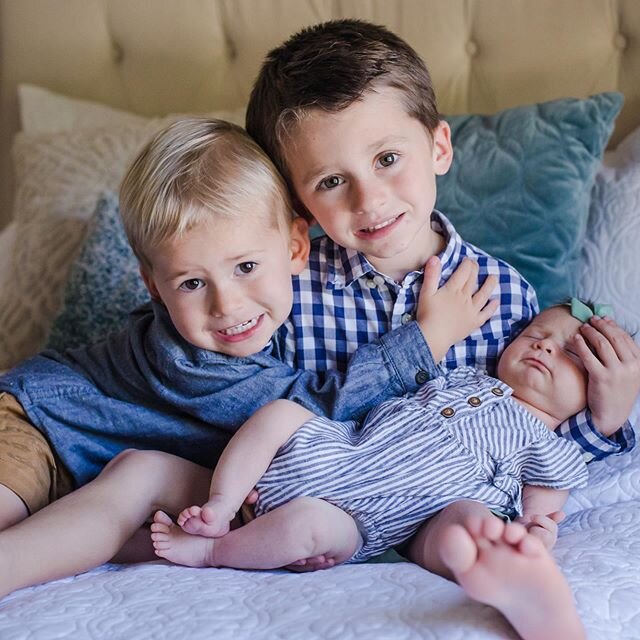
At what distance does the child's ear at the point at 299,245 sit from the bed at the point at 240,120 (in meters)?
0.39

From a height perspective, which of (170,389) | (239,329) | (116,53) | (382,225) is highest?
(116,53)

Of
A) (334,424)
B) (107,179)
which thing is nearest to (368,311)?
(334,424)

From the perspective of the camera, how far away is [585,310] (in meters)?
1.41

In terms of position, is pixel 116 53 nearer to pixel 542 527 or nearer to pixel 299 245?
pixel 299 245

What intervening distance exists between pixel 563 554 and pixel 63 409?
76cm

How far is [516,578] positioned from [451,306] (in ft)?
1.89

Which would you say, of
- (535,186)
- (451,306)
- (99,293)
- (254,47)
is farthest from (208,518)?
(254,47)

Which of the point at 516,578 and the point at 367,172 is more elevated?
the point at 367,172

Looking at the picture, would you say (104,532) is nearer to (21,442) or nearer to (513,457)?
(21,442)

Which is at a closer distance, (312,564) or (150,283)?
(312,564)

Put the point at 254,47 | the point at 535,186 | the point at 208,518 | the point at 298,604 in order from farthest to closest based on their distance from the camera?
the point at 254,47 → the point at 535,186 → the point at 208,518 → the point at 298,604

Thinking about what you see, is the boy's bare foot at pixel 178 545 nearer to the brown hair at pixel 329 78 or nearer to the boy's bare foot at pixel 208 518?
the boy's bare foot at pixel 208 518

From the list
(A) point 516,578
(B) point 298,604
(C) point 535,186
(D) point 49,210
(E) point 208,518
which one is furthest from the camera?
(D) point 49,210

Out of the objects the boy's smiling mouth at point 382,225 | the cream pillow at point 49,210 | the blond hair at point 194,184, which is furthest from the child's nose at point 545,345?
the cream pillow at point 49,210
